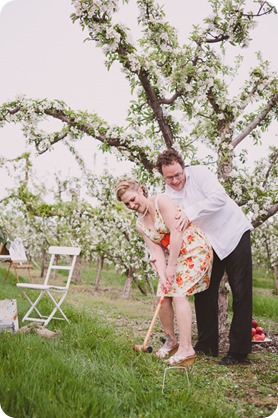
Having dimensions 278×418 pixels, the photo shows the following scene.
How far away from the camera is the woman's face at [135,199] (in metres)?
2.97

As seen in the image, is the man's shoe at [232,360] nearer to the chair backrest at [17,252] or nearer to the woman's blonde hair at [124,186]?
the woman's blonde hair at [124,186]

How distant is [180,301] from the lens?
310cm

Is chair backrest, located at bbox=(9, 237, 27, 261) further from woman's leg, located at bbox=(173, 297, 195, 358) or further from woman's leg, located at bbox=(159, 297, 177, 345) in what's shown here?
woman's leg, located at bbox=(173, 297, 195, 358)

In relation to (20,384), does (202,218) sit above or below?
above

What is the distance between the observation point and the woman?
305 centimetres

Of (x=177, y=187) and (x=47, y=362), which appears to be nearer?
(x=47, y=362)

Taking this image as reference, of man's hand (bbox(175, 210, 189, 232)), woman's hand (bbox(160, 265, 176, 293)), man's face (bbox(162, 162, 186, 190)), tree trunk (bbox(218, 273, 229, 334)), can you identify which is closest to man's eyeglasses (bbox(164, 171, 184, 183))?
man's face (bbox(162, 162, 186, 190))

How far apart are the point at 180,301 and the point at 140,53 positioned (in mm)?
2053

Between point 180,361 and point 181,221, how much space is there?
885mm

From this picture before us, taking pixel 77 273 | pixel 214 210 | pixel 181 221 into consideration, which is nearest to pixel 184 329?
pixel 181 221

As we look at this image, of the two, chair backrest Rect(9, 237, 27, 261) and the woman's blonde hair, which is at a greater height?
the woman's blonde hair

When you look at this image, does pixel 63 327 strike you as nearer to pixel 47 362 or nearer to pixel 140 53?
pixel 47 362

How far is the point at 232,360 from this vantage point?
3.24m

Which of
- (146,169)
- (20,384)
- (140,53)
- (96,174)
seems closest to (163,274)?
(20,384)
